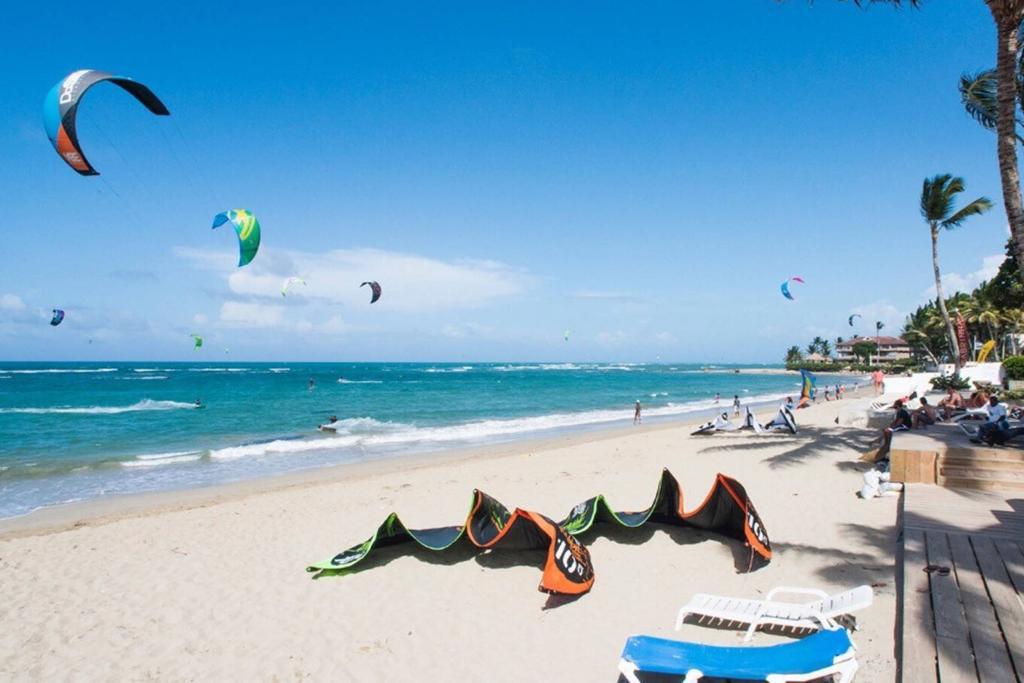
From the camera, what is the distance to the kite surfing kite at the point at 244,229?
35.7 feet

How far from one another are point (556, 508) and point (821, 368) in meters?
113

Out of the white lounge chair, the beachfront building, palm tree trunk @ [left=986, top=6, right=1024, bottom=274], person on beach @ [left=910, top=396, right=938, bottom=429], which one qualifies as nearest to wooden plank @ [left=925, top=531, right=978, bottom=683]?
the white lounge chair

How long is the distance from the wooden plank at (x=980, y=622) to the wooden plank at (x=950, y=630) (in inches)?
1.5

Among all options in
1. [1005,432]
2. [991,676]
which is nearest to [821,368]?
[1005,432]

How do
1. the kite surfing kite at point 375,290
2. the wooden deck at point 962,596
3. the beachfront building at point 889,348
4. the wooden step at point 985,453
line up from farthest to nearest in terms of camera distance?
the beachfront building at point 889,348, the kite surfing kite at point 375,290, the wooden step at point 985,453, the wooden deck at point 962,596

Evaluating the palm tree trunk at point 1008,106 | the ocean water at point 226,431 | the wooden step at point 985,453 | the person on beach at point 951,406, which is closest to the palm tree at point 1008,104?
the palm tree trunk at point 1008,106

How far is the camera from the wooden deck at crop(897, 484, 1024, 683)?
3490 millimetres

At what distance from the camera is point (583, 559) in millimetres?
6344

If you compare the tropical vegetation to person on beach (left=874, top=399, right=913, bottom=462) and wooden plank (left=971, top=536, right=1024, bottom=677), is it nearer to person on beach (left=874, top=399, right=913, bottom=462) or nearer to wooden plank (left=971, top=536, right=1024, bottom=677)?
person on beach (left=874, top=399, right=913, bottom=462)

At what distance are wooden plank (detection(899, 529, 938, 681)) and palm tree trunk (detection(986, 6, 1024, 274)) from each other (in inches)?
190

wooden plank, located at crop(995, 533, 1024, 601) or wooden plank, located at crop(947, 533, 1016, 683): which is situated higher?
wooden plank, located at crop(995, 533, 1024, 601)

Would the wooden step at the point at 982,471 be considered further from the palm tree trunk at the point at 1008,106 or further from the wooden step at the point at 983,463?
the palm tree trunk at the point at 1008,106

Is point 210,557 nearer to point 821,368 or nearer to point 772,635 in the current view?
point 772,635

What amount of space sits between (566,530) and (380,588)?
2373 mm
